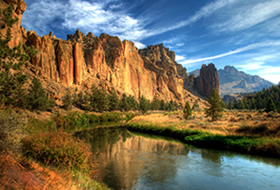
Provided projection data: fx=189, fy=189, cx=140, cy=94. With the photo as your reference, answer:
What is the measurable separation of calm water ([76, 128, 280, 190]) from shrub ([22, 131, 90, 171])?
9.59 feet

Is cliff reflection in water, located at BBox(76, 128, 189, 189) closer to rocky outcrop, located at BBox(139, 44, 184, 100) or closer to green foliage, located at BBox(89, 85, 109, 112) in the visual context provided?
green foliage, located at BBox(89, 85, 109, 112)

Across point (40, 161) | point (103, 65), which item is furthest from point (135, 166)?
point (103, 65)

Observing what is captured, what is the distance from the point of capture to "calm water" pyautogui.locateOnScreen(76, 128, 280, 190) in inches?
492

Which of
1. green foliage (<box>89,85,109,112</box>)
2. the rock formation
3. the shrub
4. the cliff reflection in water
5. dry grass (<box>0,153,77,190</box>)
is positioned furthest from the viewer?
the rock formation

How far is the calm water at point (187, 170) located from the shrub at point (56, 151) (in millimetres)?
2923

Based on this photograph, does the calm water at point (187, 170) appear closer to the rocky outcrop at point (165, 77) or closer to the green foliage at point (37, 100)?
the green foliage at point (37, 100)

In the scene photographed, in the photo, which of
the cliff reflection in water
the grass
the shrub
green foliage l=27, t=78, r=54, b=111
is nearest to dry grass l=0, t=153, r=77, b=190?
the shrub

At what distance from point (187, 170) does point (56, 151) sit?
33.9 ft

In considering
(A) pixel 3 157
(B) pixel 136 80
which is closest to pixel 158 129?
(A) pixel 3 157

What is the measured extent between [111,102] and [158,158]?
71388 millimetres

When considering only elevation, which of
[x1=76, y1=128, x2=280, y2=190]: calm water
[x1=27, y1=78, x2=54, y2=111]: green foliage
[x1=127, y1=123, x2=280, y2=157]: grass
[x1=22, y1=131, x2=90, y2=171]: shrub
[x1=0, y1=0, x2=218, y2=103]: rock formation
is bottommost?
[x1=76, y1=128, x2=280, y2=190]: calm water

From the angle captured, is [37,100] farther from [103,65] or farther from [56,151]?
[103,65]

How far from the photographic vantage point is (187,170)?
50.5 ft

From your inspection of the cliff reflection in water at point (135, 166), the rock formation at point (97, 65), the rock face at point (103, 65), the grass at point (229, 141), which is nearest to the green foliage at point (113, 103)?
the rock formation at point (97, 65)
